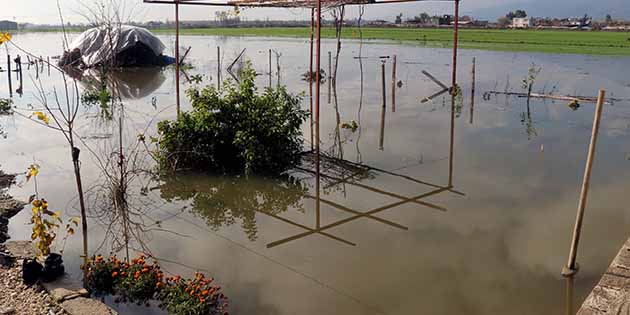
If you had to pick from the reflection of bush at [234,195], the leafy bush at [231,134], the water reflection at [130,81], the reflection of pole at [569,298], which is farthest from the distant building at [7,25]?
the reflection of pole at [569,298]

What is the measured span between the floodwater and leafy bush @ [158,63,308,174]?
293 mm

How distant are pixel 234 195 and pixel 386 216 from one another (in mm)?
2130

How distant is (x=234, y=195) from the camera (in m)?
7.55

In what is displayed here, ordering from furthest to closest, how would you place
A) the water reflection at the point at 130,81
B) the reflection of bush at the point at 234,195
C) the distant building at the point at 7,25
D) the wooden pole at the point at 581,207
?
the distant building at the point at 7,25 → the water reflection at the point at 130,81 → the reflection of bush at the point at 234,195 → the wooden pole at the point at 581,207

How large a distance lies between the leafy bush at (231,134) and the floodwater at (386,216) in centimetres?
29

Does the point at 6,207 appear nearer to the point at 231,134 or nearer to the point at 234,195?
the point at 234,195

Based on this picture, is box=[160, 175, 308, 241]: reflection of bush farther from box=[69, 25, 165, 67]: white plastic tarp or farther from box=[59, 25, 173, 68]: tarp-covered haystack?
box=[69, 25, 165, 67]: white plastic tarp

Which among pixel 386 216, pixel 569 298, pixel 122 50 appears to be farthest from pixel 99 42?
pixel 569 298

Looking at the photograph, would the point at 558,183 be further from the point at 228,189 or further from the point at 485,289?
the point at 228,189

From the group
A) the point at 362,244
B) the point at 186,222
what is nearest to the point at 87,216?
the point at 186,222

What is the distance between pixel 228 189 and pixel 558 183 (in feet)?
15.1

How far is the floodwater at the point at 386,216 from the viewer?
4.98 meters

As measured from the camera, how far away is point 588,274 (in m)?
5.24

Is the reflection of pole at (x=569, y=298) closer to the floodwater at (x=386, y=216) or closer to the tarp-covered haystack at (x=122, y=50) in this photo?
the floodwater at (x=386, y=216)
